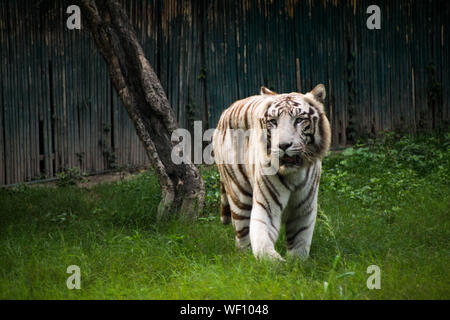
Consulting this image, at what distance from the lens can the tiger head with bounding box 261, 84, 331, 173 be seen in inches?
138

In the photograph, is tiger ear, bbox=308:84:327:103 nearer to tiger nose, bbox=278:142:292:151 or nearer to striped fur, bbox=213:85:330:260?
striped fur, bbox=213:85:330:260

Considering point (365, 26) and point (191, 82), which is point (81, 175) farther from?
point (365, 26)

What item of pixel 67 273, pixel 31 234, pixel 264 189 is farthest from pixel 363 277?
pixel 31 234

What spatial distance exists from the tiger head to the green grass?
0.76 m

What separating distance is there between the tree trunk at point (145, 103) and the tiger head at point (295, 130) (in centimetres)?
202

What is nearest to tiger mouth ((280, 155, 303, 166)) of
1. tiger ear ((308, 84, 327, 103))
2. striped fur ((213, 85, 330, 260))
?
striped fur ((213, 85, 330, 260))

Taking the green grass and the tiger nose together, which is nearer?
the green grass

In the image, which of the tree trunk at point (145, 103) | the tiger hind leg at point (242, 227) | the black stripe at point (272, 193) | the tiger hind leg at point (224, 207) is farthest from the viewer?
the tree trunk at point (145, 103)

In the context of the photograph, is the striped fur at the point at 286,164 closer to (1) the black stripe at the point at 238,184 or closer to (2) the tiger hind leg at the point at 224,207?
(1) the black stripe at the point at 238,184

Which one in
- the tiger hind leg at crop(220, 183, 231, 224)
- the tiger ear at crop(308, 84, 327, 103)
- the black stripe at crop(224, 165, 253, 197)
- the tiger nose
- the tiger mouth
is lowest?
the tiger hind leg at crop(220, 183, 231, 224)

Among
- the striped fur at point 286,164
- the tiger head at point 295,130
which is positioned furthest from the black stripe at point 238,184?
the tiger head at point 295,130

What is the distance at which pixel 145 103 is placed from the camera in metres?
5.58

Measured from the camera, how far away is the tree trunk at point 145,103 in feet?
17.9

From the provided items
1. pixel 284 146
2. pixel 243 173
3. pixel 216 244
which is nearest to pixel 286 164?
pixel 284 146
